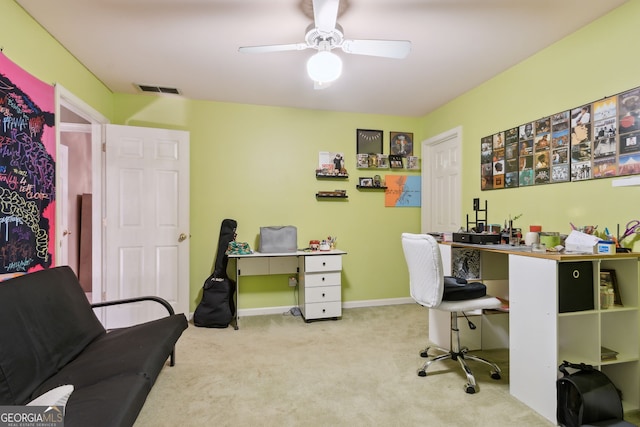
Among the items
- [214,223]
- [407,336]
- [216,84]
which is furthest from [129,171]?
[407,336]

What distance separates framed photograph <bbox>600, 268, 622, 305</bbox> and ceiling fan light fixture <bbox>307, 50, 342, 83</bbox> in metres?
2.05

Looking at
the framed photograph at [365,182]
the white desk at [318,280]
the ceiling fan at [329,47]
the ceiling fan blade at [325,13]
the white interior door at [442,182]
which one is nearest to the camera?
the ceiling fan blade at [325,13]

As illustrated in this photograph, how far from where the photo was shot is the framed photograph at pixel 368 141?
3900 mm

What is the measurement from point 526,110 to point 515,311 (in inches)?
66.1

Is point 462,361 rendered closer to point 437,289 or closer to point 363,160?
point 437,289

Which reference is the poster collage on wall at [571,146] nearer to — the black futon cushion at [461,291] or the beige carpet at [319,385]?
the black futon cushion at [461,291]

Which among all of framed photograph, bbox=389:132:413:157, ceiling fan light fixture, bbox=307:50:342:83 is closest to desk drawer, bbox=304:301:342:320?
framed photograph, bbox=389:132:413:157

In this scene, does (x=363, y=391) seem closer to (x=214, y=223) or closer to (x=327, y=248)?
(x=327, y=248)

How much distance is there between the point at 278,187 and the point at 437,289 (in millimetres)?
2258

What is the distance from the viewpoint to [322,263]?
3.33 m

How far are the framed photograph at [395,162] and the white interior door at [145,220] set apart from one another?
2.46 metres

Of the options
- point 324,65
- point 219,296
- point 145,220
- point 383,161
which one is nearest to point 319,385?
point 219,296

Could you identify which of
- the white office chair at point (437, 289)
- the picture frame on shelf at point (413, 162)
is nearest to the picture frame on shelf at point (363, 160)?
the picture frame on shelf at point (413, 162)

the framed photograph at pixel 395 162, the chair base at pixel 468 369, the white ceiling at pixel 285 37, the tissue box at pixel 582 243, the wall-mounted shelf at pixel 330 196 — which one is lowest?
the chair base at pixel 468 369
